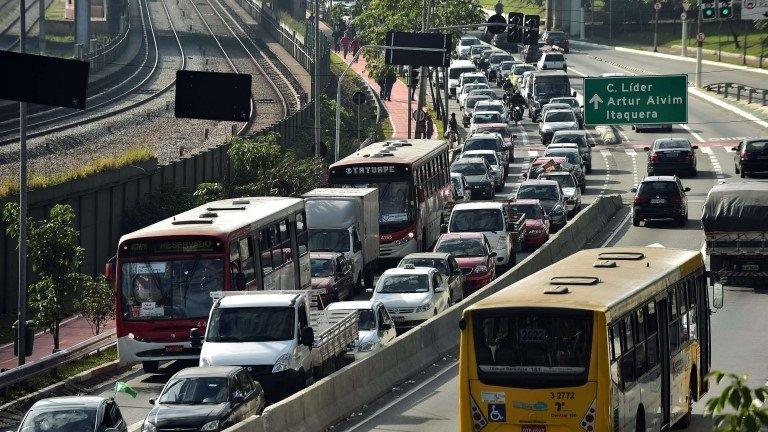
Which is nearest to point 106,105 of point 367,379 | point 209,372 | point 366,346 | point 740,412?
point 366,346

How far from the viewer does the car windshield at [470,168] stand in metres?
62.2

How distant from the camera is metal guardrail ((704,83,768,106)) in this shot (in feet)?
315

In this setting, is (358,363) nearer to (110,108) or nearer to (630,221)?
(630,221)

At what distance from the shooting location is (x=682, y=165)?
66.2 metres

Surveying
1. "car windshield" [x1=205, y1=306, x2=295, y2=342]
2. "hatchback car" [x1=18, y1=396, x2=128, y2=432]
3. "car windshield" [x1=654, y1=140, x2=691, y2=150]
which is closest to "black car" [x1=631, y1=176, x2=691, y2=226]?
"car windshield" [x1=654, y1=140, x2=691, y2=150]

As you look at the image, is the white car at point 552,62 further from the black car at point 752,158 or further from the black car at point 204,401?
the black car at point 204,401

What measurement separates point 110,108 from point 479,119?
18925mm

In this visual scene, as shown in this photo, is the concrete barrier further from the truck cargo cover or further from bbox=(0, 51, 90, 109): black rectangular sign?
bbox=(0, 51, 90, 109): black rectangular sign

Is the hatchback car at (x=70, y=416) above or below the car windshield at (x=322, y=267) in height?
A: above

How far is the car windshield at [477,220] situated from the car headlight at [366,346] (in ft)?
46.6

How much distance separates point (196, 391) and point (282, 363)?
411 centimetres

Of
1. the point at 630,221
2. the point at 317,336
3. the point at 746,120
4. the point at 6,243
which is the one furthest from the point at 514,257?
the point at 746,120

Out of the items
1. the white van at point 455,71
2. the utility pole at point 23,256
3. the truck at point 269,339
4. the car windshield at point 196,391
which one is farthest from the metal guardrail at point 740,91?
the car windshield at point 196,391

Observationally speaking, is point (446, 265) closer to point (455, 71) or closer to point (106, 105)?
point (106, 105)
